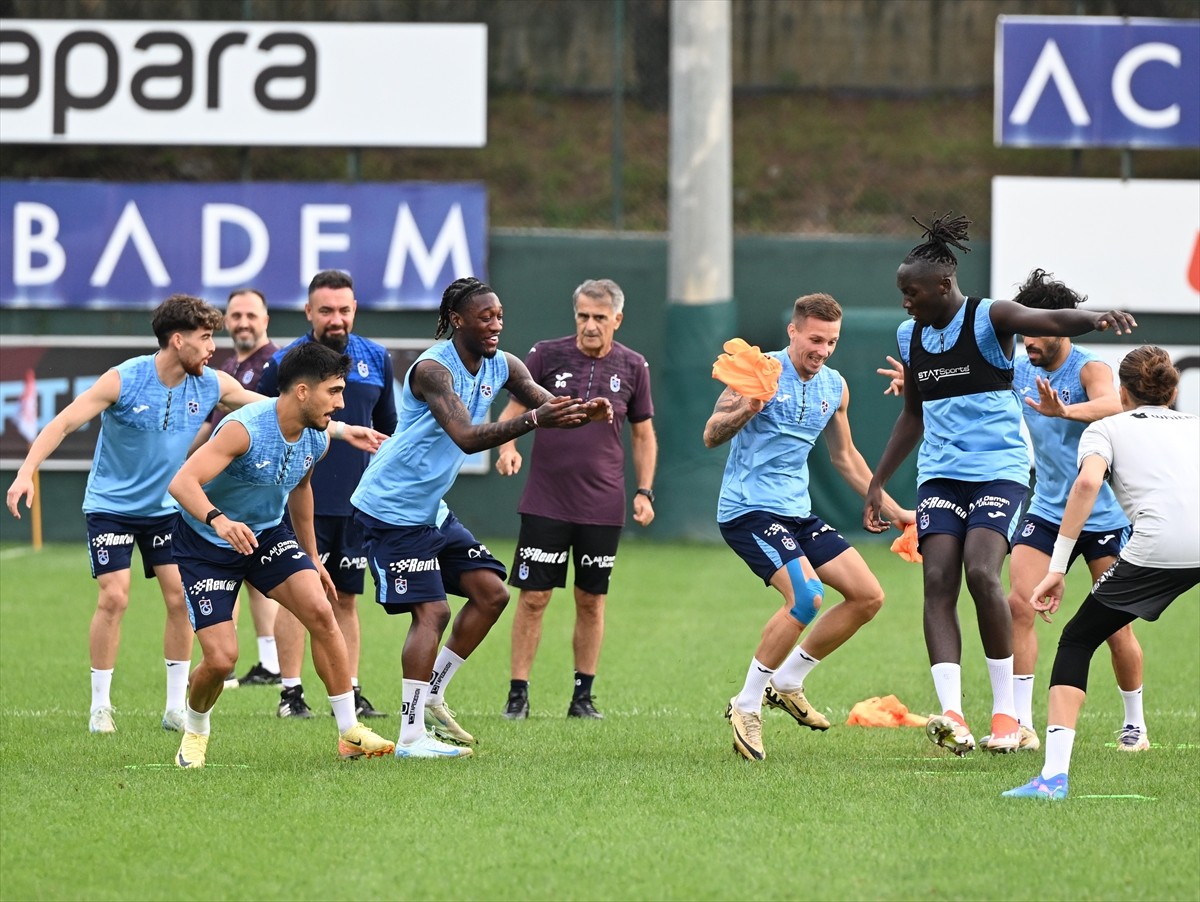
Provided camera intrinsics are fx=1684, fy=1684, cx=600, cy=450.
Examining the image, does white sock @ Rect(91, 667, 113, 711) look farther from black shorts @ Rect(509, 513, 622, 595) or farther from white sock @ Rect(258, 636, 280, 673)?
black shorts @ Rect(509, 513, 622, 595)

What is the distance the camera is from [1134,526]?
21.6 feet

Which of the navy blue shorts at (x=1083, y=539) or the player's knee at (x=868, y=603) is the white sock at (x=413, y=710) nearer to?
the player's knee at (x=868, y=603)

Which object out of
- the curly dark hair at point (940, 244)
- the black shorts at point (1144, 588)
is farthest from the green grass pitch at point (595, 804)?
the curly dark hair at point (940, 244)

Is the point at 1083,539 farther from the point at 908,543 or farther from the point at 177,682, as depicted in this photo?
the point at 177,682

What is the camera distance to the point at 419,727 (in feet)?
25.2

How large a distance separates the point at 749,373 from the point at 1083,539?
2056mm

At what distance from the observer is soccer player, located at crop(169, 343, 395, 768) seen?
7.26m

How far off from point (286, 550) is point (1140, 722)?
Result: 4.20 metres

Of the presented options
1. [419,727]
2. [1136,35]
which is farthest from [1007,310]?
[1136,35]

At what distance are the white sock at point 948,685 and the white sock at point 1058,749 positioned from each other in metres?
0.80

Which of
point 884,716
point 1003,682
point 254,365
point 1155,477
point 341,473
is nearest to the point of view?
point 1155,477

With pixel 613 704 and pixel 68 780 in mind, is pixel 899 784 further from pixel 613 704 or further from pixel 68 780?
pixel 68 780

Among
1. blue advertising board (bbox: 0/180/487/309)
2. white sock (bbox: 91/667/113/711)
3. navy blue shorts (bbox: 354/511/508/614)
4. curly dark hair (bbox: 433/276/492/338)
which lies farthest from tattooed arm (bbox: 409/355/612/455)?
blue advertising board (bbox: 0/180/487/309)

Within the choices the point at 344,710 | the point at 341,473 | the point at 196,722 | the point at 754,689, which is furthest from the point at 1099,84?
the point at 196,722
